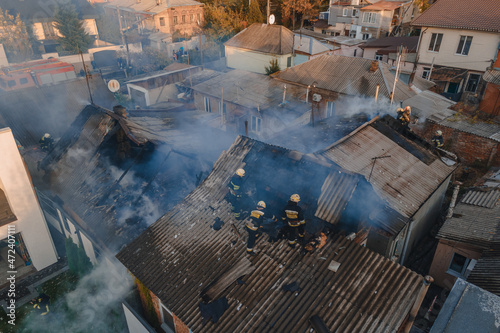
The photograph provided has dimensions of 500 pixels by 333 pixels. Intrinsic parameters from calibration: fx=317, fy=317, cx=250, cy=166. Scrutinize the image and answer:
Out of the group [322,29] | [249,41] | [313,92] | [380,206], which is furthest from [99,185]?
[322,29]

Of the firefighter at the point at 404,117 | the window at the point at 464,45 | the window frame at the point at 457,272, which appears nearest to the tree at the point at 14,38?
the firefighter at the point at 404,117

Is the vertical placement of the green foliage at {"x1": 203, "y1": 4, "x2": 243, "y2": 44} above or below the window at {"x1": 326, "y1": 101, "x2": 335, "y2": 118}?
above

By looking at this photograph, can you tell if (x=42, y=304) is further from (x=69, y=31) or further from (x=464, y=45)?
(x=69, y=31)

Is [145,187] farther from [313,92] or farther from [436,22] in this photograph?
[436,22]

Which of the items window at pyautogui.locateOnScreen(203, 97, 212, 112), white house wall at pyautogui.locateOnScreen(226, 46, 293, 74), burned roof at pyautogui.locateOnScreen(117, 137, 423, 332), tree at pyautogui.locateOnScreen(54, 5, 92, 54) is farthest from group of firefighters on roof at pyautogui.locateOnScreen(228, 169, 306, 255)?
tree at pyautogui.locateOnScreen(54, 5, 92, 54)

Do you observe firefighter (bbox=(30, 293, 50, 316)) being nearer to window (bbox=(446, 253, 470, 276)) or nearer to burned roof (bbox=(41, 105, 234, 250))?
burned roof (bbox=(41, 105, 234, 250))

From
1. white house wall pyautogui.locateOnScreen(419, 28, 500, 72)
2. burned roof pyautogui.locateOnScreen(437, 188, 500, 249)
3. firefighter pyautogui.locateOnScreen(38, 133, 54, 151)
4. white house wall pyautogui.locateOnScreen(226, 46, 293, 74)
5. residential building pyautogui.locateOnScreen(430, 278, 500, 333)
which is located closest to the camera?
residential building pyautogui.locateOnScreen(430, 278, 500, 333)

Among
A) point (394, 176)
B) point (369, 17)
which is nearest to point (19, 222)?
point (394, 176)

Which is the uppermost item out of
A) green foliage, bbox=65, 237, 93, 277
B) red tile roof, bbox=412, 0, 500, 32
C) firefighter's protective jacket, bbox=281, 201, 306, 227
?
red tile roof, bbox=412, 0, 500, 32
